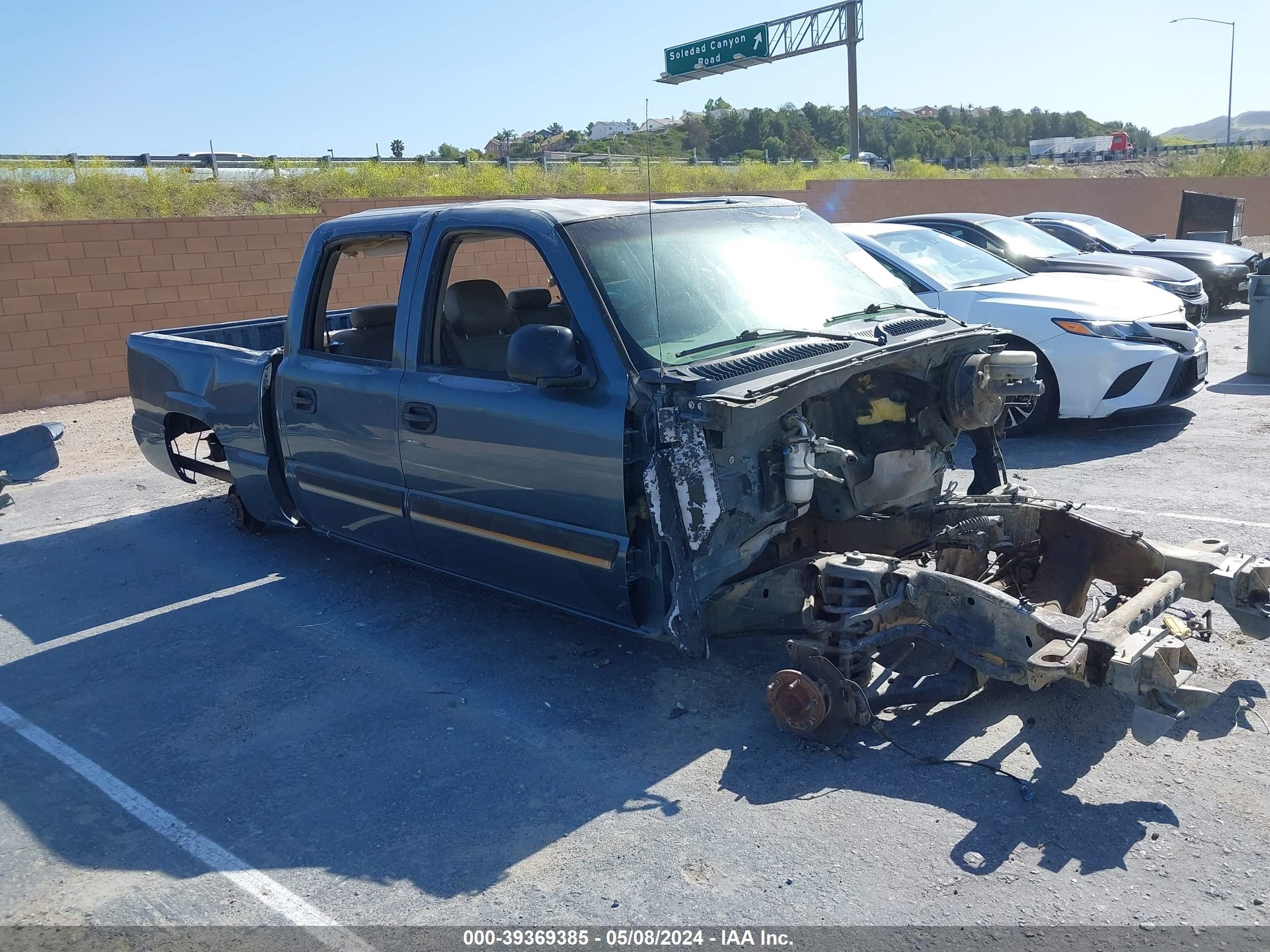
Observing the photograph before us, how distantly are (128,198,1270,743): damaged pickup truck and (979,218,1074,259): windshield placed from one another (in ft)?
20.9

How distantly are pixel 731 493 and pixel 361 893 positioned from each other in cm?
184

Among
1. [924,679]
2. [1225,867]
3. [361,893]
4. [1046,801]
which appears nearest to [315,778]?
[361,893]

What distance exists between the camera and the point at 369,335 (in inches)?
233

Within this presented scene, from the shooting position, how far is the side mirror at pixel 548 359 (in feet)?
13.0

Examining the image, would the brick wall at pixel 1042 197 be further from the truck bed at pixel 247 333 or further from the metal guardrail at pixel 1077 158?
the truck bed at pixel 247 333

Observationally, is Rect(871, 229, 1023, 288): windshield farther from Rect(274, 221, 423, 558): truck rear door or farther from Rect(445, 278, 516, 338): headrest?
Rect(274, 221, 423, 558): truck rear door

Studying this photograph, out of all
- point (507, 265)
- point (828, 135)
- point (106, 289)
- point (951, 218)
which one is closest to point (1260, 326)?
point (951, 218)

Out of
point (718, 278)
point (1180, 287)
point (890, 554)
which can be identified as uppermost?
point (718, 278)

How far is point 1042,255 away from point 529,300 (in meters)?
7.62

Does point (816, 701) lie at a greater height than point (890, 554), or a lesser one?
lesser

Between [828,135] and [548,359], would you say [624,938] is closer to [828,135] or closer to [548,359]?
[548,359]

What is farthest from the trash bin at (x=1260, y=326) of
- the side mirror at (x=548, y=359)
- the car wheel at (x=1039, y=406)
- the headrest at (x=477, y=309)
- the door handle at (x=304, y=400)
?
the door handle at (x=304, y=400)

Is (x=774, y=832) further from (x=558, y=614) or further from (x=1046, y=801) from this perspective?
(x=558, y=614)

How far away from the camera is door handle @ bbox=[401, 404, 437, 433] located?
15.5 feet
